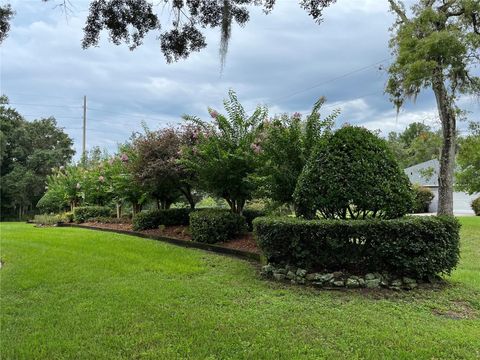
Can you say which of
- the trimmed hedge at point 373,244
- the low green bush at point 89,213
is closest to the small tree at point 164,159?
the trimmed hedge at point 373,244

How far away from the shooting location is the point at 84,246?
8242mm

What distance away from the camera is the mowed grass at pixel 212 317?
3029 millimetres

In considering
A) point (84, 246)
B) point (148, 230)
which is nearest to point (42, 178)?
point (148, 230)

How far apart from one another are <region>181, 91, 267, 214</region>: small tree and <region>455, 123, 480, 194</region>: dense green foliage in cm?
891

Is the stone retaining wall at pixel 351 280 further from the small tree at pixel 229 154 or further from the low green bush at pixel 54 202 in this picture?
the low green bush at pixel 54 202

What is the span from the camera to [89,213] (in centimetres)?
1509

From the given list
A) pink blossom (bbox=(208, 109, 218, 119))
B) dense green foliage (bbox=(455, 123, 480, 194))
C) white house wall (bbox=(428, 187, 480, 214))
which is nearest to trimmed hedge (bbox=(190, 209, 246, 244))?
pink blossom (bbox=(208, 109, 218, 119))

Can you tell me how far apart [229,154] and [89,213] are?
922cm

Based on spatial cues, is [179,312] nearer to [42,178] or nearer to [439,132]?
[439,132]

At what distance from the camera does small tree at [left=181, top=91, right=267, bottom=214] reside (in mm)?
8242

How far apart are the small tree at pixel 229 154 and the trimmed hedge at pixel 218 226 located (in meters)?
0.68

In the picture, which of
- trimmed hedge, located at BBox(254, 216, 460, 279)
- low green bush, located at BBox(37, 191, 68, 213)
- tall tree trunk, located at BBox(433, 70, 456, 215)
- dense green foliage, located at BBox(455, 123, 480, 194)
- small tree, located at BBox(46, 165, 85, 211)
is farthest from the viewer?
low green bush, located at BBox(37, 191, 68, 213)

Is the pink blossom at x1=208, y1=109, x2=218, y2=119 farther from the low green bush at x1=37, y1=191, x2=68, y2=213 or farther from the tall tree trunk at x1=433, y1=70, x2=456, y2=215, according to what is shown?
the low green bush at x1=37, y1=191, x2=68, y2=213

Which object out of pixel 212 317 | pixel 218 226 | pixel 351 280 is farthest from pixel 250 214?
pixel 212 317
